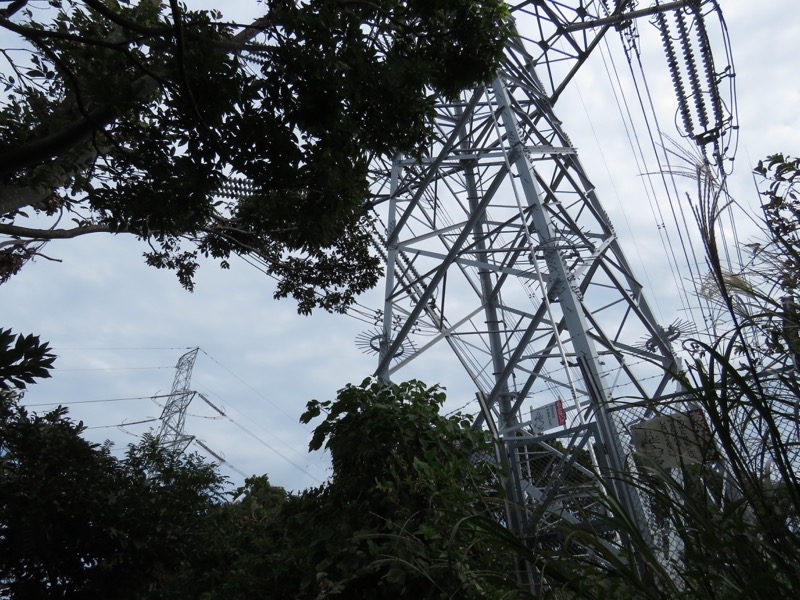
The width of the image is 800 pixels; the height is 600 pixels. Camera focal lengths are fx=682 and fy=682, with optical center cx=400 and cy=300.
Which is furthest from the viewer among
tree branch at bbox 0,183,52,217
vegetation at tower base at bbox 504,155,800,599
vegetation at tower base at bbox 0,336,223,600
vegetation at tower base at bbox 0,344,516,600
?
vegetation at tower base at bbox 0,336,223,600

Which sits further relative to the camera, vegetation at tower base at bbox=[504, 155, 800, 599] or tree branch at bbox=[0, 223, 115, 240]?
tree branch at bbox=[0, 223, 115, 240]

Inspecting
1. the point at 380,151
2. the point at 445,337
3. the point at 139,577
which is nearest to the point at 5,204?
the point at 380,151

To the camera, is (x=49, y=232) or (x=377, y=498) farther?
(x=49, y=232)

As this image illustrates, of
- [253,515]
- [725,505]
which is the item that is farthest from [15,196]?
[725,505]

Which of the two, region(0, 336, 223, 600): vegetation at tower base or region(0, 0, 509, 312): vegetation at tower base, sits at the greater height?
region(0, 0, 509, 312): vegetation at tower base

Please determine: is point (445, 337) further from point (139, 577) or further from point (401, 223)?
point (139, 577)

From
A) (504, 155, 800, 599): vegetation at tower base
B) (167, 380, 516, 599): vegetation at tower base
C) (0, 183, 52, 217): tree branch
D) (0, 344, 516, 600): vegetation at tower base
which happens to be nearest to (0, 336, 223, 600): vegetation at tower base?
(0, 344, 516, 600): vegetation at tower base

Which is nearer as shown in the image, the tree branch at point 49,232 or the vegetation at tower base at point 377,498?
the vegetation at tower base at point 377,498

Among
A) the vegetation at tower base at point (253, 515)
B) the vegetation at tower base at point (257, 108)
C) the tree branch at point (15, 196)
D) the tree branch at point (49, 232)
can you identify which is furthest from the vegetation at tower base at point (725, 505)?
the tree branch at point (49, 232)

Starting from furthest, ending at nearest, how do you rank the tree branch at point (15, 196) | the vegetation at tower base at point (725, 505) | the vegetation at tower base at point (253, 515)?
the tree branch at point (15, 196) < the vegetation at tower base at point (253, 515) < the vegetation at tower base at point (725, 505)

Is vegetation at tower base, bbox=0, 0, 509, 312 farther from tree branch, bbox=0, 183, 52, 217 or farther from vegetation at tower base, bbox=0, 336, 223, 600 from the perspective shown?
vegetation at tower base, bbox=0, 336, 223, 600

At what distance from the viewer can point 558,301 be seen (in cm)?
697

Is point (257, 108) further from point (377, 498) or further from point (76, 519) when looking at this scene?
point (76, 519)

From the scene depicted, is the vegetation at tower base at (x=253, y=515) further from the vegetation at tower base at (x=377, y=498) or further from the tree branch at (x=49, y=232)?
the tree branch at (x=49, y=232)
